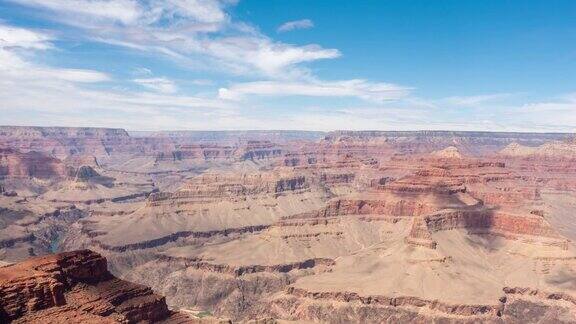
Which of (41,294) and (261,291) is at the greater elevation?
(41,294)

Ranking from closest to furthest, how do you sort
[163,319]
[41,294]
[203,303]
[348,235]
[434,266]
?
[41,294], [163,319], [434,266], [203,303], [348,235]

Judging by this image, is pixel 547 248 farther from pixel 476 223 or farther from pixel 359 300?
pixel 359 300

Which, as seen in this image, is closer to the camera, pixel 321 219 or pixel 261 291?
pixel 261 291

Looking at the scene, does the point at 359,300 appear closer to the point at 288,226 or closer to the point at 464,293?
the point at 464,293

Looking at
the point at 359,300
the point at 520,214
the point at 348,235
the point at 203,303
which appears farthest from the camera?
the point at 348,235

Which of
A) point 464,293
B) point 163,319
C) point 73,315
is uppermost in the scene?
point 73,315

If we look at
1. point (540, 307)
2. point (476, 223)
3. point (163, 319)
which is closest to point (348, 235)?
point (476, 223)

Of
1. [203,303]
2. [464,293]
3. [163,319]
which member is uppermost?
[163,319]

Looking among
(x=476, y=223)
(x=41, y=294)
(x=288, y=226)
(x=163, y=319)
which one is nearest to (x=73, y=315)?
(x=41, y=294)

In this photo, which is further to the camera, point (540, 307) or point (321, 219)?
point (321, 219)
